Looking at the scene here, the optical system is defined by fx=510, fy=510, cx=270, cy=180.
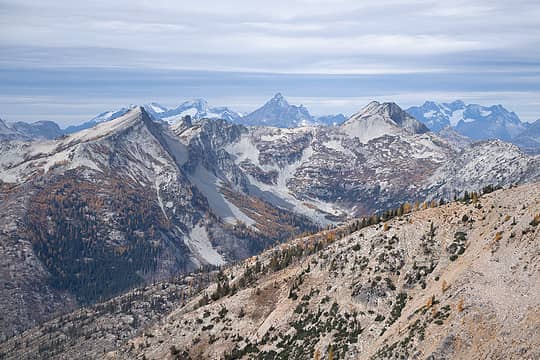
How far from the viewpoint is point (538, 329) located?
66250mm

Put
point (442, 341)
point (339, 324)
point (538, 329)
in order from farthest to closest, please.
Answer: point (339, 324) → point (442, 341) → point (538, 329)

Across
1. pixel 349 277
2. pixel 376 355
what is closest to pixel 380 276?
pixel 349 277

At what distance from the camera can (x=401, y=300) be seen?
96625mm

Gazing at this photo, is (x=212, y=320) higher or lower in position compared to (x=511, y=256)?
lower

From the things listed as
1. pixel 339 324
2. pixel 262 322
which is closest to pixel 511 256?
pixel 339 324

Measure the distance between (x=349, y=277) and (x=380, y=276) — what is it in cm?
984

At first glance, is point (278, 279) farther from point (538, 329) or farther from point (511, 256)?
point (538, 329)

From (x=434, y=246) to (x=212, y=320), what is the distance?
199ft

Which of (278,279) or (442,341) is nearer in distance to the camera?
(442,341)

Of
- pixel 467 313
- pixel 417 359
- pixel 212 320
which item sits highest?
pixel 467 313

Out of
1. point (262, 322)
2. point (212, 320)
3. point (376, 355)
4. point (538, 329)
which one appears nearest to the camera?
point (538, 329)

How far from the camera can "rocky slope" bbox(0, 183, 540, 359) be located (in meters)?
73.0

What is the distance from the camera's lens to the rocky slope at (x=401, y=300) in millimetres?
73000

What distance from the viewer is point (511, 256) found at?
8344 cm
